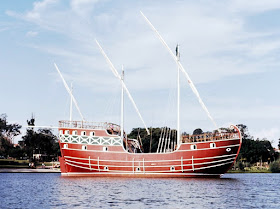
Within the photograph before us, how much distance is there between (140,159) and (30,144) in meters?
70.3

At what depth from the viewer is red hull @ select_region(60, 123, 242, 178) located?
62.5 meters

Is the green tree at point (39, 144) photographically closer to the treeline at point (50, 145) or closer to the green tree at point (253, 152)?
the treeline at point (50, 145)

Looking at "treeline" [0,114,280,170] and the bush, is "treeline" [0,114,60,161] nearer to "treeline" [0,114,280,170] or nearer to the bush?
"treeline" [0,114,280,170]

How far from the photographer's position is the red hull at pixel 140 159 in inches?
2462

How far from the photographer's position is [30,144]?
12938cm

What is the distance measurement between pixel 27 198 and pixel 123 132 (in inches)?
1283

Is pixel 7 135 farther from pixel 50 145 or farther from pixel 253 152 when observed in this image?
pixel 253 152

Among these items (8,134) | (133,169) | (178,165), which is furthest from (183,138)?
(8,134)

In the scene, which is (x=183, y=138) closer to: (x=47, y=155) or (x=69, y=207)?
(x=69, y=207)

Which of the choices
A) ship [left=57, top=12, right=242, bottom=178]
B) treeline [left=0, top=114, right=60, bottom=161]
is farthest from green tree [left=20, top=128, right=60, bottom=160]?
ship [left=57, top=12, right=242, bottom=178]

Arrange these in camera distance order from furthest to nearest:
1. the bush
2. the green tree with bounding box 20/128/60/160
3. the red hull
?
1. the green tree with bounding box 20/128/60/160
2. the bush
3. the red hull

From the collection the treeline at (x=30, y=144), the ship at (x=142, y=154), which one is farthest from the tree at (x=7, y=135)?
the ship at (x=142, y=154)

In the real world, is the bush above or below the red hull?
below

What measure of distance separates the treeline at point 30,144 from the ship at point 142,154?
180ft
